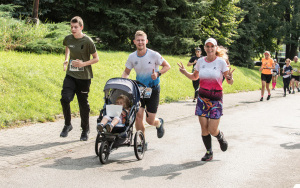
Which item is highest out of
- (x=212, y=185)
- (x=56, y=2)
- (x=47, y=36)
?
(x=56, y=2)

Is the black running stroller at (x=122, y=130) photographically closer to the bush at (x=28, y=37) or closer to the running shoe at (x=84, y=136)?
the running shoe at (x=84, y=136)

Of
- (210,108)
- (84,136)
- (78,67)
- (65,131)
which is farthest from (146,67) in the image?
(65,131)

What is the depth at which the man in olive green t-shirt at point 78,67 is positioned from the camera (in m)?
7.00

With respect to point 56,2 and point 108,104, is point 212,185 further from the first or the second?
point 56,2

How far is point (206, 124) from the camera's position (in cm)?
612

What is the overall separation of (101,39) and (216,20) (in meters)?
11.7

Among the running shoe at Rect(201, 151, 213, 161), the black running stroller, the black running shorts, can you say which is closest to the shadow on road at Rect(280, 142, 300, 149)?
the running shoe at Rect(201, 151, 213, 161)

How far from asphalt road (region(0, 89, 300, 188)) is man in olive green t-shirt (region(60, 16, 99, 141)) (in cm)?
59

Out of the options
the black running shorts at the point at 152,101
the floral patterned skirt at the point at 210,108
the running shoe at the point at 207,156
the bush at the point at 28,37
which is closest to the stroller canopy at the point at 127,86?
the black running shorts at the point at 152,101

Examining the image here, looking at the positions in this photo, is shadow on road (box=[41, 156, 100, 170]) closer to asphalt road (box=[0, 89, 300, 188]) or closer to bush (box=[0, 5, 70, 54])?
asphalt road (box=[0, 89, 300, 188])

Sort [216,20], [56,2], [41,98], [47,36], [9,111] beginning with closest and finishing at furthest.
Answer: [9,111] → [41,98] → [47,36] → [56,2] → [216,20]

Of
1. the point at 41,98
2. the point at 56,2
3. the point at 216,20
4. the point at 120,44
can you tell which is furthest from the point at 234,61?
the point at 41,98

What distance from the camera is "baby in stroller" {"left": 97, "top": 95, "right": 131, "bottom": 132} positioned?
18.7 feet

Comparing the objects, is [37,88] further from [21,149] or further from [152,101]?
[152,101]
